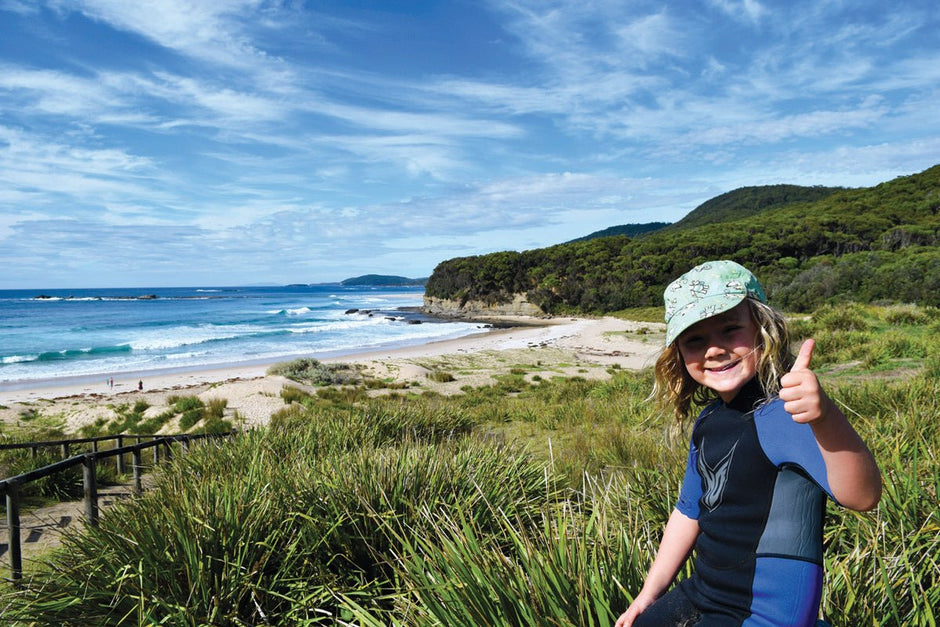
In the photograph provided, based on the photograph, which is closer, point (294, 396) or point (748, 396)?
point (748, 396)

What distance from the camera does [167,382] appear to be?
81.1 ft

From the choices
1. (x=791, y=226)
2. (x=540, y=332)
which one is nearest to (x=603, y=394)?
(x=540, y=332)

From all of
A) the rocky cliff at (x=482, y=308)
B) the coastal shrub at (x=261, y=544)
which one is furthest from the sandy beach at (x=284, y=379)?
the rocky cliff at (x=482, y=308)

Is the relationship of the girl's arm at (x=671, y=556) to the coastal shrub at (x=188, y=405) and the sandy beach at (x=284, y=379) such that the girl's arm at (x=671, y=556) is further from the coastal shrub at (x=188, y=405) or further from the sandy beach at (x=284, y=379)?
the coastal shrub at (x=188, y=405)

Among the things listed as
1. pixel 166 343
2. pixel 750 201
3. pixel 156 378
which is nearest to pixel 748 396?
pixel 156 378

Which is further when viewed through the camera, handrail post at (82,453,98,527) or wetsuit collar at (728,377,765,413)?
handrail post at (82,453,98,527)

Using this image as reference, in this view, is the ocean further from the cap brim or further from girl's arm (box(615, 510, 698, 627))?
the cap brim

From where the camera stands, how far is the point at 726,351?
5.33ft

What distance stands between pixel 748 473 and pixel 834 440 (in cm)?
32

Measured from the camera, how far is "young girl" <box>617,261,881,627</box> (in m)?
1.24

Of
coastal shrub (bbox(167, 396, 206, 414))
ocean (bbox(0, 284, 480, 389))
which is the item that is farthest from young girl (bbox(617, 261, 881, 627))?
ocean (bbox(0, 284, 480, 389))

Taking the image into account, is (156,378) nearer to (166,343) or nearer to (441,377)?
(441,377)

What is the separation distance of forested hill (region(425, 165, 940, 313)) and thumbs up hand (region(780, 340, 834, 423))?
2562 cm

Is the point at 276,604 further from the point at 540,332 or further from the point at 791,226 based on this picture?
the point at 791,226
